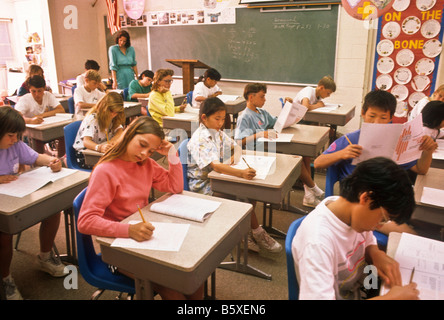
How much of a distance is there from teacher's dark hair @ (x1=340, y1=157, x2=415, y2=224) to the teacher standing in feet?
17.8

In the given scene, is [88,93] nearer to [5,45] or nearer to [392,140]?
[392,140]

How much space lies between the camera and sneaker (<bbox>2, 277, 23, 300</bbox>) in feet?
6.46

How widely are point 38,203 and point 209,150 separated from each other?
1.02 metres

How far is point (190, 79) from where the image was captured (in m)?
5.64

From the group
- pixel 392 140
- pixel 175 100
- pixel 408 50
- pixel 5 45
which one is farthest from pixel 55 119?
pixel 5 45

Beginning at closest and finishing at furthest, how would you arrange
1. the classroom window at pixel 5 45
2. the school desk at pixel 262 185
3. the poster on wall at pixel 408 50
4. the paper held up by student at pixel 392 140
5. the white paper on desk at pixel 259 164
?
the paper held up by student at pixel 392 140, the school desk at pixel 262 185, the white paper on desk at pixel 259 164, the poster on wall at pixel 408 50, the classroom window at pixel 5 45

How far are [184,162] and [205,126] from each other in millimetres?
283

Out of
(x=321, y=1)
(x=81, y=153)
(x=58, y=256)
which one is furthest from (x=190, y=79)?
(x=58, y=256)

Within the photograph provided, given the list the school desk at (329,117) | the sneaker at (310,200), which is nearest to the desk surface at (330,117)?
the school desk at (329,117)

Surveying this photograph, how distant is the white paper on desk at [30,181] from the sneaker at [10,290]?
0.55m

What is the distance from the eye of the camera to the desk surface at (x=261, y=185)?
203 cm

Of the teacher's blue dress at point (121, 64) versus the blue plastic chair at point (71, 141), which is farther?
the teacher's blue dress at point (121, 64)

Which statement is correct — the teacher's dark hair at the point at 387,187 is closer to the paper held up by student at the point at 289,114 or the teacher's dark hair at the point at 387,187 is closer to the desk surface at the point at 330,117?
the paper held up by student at the point at 289,114
